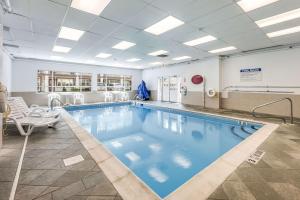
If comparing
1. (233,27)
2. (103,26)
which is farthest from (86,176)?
(233,27)

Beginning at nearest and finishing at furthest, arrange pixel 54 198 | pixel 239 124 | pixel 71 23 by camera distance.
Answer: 1. pixel 54 198
2. pixel 71 23
3. pixel 239 124

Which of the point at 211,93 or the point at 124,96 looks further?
the point at 124,96

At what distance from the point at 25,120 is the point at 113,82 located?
8.55 m

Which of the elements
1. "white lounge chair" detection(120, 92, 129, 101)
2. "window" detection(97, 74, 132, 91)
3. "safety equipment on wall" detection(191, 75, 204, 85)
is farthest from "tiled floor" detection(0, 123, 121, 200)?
"white lounge chair" detection(120, 92, 129, 101)

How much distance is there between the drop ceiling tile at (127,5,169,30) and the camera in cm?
315

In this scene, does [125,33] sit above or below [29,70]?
above

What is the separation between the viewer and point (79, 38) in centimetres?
499

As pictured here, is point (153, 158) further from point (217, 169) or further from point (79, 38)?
point (79, 38)

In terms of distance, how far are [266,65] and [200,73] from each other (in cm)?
305

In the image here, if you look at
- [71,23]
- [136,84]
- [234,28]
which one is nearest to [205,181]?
[234,28]

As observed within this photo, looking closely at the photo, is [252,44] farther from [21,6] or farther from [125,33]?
[21,6]

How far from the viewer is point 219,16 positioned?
3.39m

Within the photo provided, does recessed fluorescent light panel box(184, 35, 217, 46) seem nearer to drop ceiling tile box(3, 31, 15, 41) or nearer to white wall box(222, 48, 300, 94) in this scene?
white wall box(222, 48, 300, 94)

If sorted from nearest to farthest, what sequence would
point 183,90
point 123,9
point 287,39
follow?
point 123,9, point 287,39, point 183,90
